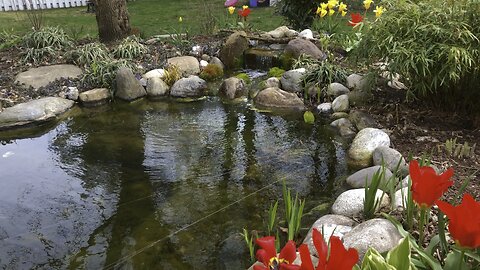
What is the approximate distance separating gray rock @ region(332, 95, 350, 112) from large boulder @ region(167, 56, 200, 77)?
90.9 inches

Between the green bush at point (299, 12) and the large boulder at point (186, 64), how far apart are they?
2.40 m

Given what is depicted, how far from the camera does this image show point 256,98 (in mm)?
5535

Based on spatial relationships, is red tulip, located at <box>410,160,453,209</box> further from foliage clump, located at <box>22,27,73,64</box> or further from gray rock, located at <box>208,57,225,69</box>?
foliage clump, located at <box>22,27,73,64</box>

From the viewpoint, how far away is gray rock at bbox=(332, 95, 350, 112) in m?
4.97

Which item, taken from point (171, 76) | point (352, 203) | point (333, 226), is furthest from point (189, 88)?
point (333, 226)

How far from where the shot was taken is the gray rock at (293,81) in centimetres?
562

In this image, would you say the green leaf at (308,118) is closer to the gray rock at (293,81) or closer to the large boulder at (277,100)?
the large boulder at (277,100)

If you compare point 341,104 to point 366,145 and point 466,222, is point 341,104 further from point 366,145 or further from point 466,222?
point 466,222

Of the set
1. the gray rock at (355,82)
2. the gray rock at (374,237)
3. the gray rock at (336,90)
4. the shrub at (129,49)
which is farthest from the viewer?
the shrub at (129,49)

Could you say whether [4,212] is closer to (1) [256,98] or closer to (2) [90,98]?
(2) [90,98]

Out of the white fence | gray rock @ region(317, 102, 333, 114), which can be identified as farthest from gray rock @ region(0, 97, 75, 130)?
the white fence

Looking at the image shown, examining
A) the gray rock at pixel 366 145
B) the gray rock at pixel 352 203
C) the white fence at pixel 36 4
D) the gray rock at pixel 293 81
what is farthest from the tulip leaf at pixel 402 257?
the white fence at pixel 36 4

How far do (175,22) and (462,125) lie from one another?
7.42 metres

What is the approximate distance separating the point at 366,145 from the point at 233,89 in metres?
2.25
